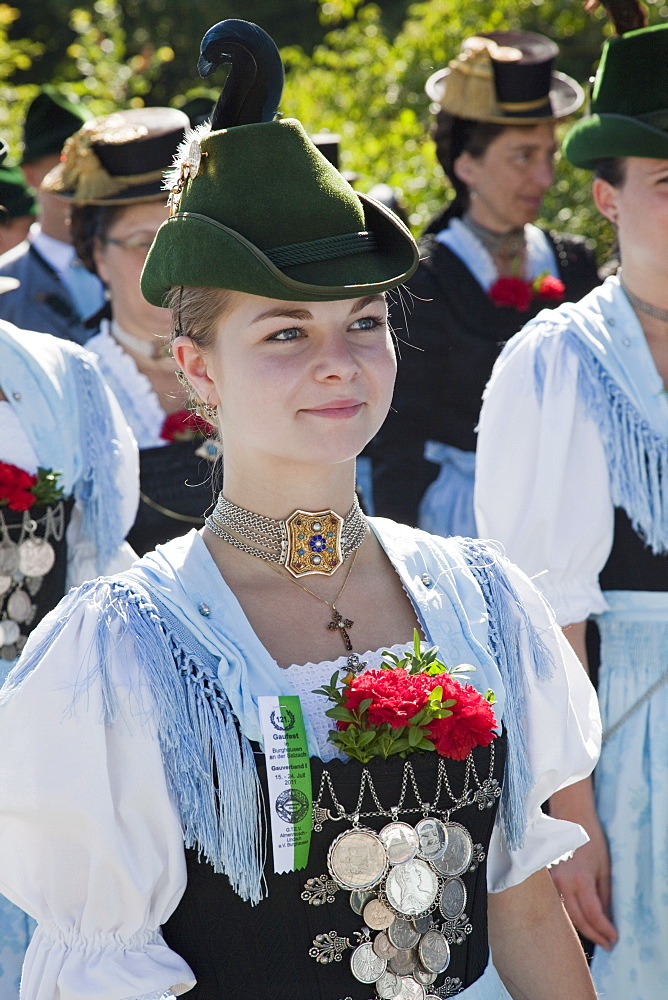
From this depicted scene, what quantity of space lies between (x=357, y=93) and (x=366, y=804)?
6972mm

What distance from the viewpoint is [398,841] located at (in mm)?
1861

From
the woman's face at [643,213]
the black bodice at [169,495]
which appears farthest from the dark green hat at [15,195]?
the woman's face at [643,213]

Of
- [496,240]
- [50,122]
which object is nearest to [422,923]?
[496,240]

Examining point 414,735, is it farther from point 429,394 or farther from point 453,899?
point 429,394

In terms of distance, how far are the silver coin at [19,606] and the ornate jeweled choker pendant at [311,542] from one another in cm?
117

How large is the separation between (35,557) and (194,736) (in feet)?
4.48

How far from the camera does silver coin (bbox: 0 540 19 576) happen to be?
119 inches

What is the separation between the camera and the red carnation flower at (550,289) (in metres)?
4.76

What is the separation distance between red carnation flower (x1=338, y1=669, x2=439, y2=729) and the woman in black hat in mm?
2254

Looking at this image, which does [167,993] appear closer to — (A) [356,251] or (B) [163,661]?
(B) [163,661]

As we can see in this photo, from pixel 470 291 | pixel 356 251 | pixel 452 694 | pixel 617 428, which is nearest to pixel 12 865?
pixel 452 694

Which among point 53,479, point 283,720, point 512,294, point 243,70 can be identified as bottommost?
point 512,294

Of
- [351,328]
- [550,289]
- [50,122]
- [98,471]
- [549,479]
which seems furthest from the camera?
[50,122]

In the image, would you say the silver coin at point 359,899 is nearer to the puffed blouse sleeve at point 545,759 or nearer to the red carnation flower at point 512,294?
the puffed blouse sleeve at point 545,759
